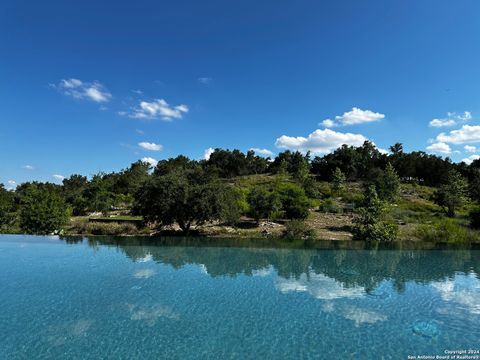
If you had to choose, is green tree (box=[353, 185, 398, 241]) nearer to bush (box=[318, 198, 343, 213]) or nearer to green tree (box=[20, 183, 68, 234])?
bush (box=[318, 198, 343, 213])

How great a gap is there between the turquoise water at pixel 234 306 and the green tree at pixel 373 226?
8.02 metres

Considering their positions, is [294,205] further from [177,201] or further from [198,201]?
[177,201]

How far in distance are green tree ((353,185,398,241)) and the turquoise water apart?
8018 mm

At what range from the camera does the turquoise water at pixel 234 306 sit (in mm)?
9438

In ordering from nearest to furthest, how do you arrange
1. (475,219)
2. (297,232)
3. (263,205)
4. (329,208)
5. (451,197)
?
(297,232), (475,219), (263,205), (451,197), (329,208)

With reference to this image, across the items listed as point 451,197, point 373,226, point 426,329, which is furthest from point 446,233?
point 426,329

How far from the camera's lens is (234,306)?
12938 millimetres

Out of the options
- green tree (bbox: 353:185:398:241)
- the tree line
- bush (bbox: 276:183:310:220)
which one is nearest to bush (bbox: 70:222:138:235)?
the tree line

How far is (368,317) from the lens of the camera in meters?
11.8

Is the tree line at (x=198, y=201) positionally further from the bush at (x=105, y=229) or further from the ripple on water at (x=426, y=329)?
the ripple on water at (x=426, y=329)

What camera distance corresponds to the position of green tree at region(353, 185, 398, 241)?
30.8 metres

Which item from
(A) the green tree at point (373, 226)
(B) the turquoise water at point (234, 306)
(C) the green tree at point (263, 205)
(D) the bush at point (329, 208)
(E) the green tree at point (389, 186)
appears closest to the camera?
(B) the turquoise water at point (234, 306)

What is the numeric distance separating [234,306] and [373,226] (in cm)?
2206

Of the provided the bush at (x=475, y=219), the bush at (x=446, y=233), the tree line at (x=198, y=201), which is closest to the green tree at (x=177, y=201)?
the tree line at (x=198, y=201)
